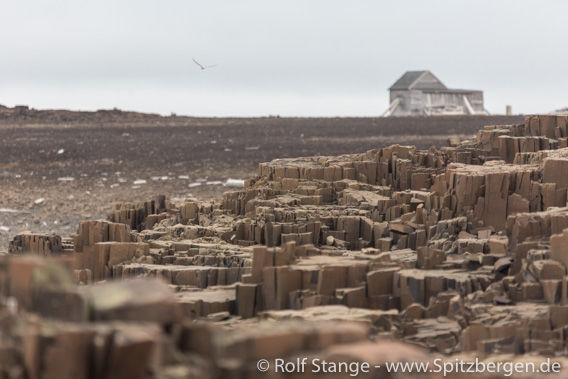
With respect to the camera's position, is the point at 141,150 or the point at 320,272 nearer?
the point at 320,272

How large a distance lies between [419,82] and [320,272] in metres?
45.1

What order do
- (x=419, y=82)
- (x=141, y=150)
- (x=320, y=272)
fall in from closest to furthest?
(x=320, y=272), (x=141, y=150), (x=419, y=82)

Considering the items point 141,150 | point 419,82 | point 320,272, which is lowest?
point 320,272

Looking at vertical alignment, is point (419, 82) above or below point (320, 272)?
above

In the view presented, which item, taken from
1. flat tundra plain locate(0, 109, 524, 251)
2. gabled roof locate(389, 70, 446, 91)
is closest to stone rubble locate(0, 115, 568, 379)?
flat tundra plain locate(0, 109, 524, 251)

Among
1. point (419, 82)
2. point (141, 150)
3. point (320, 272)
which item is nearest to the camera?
point (320, 272)

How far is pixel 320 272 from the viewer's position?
1129 cm

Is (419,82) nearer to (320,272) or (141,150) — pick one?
(141,150)

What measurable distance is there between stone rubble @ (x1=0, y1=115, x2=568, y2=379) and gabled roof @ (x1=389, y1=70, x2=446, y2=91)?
36001 millimetres

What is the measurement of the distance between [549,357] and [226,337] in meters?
3.72

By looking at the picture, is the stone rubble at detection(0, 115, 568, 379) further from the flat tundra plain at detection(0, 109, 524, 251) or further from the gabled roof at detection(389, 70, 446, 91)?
the gabled roof at detection(389, 70, 446, 91)

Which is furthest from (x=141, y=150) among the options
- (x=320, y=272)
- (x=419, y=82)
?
(x=320, y=272)

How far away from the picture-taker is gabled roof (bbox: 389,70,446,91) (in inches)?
2179

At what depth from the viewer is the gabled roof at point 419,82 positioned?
5534 cm
